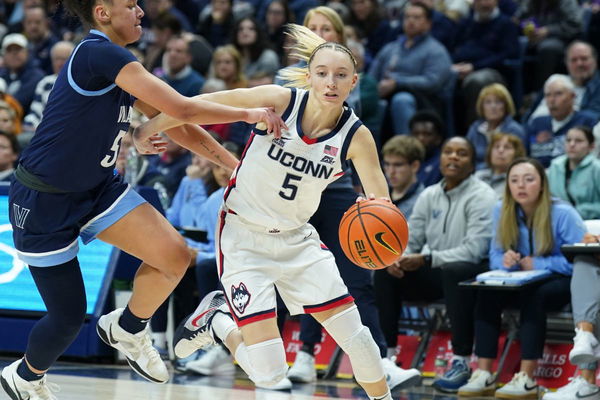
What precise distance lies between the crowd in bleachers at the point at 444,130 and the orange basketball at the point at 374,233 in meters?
1.52

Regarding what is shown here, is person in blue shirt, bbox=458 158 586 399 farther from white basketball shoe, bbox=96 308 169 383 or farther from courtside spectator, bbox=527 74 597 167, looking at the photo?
white basketball shoe, bbox=96 308 169 383

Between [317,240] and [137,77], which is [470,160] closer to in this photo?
[317,240]

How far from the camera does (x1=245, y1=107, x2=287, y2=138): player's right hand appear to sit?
4410 mm

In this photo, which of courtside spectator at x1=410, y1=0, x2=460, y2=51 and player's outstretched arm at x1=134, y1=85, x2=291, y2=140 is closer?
player's outstretched arm at x1=134, y1=85, x2=291, y2=140

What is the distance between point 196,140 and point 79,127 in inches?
28.3

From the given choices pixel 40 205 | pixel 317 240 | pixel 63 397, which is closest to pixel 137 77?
pixel 40 205

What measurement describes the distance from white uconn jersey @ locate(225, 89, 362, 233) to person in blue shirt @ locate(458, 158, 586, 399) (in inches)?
88.9

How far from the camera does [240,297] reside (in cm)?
472

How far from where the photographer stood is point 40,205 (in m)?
4.49

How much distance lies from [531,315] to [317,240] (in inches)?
84.9

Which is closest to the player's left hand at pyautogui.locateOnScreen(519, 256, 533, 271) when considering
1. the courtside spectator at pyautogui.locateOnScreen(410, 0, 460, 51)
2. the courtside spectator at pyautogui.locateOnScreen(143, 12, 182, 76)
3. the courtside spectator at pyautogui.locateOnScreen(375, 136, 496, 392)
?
the courtside spectator at pyautogui.locateOnScreen(375, 136, 496, 392)

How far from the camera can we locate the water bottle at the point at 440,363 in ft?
23.7

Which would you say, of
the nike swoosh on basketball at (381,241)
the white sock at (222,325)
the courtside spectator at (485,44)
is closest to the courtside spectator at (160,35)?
the courtside spectator at (485,44)

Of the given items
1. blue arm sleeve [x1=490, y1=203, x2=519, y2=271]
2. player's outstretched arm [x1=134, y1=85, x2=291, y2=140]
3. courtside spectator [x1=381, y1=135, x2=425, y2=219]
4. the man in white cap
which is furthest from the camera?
the man in white cap
